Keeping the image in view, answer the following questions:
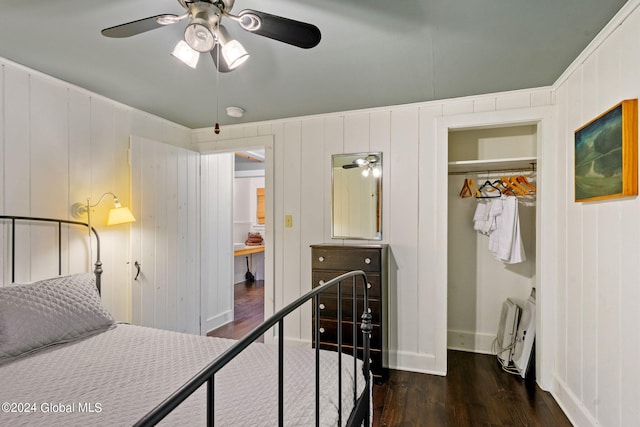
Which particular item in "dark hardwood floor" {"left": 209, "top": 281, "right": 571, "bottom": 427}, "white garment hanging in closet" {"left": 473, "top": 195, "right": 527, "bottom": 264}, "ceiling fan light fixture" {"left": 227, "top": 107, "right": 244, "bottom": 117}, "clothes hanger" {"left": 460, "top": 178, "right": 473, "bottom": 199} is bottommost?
"dark hardwood floor" {"left": 209, "top": 281, "right": 571, "bottom": 427}

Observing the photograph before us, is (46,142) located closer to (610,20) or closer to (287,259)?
(287,259)

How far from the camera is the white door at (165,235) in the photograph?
3002 mm

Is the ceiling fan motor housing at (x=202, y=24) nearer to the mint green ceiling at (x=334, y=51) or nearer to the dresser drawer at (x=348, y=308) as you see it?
the mint green ceiling at (x=334, y=51)

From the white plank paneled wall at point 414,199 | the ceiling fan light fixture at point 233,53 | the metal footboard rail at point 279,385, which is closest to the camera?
the metal footboard rail at point 279,385

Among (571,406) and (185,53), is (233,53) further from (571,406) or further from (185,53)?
(571,406)

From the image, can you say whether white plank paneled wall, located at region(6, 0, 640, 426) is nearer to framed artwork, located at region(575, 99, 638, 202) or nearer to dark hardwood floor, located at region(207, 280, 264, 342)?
framed artwork, located at region(575, 99, 638, 202)

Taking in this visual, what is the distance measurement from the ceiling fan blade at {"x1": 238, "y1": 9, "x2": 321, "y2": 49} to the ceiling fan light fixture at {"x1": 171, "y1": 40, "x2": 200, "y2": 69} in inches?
13.3

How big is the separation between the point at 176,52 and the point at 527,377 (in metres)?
3.30

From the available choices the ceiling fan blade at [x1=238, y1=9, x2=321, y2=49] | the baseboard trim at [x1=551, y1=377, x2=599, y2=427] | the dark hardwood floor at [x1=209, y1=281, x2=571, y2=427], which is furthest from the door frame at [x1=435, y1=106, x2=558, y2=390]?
the ceiling fan blade at [x1=238, y1=9, x2=321, y2=49]

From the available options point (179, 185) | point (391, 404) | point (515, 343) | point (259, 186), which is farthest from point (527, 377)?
point (259, 186)

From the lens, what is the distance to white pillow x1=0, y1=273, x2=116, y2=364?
166cm

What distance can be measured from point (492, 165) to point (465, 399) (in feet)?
6.42

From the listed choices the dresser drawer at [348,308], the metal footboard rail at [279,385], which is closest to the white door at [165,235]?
the dresser drawer at [348,308]

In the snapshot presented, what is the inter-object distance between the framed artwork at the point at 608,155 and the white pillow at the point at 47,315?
2.86 m
